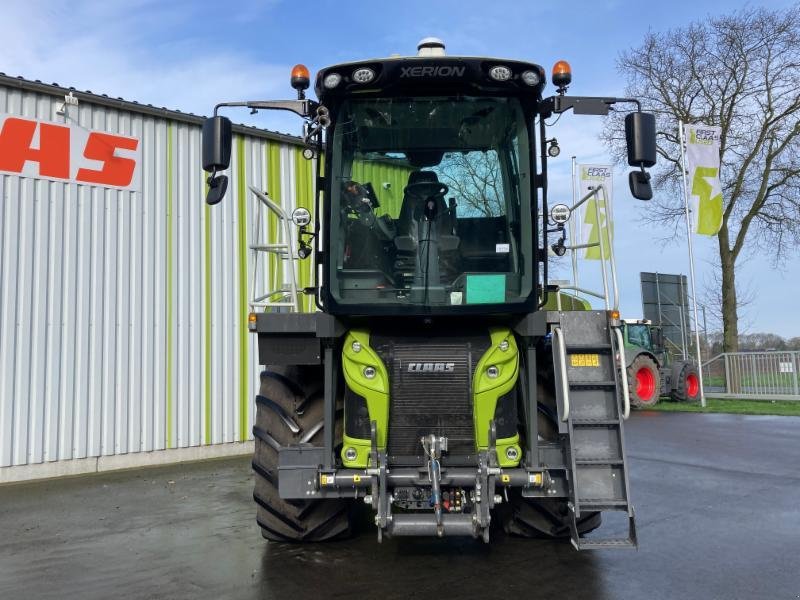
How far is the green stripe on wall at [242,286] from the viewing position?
1023 centimetres

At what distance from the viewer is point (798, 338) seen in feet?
89.0

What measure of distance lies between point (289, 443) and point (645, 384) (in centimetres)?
1474

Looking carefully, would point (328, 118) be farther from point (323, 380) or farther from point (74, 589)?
point (74, 589)

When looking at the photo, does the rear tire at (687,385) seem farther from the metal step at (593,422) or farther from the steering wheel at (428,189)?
the steering wheel at (428,189)

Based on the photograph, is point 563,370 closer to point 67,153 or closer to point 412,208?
point 412,208

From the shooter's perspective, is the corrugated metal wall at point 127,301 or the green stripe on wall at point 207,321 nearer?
the corrugated metal wall at point 127,301

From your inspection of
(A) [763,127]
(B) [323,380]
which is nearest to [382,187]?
(B) [323,380]

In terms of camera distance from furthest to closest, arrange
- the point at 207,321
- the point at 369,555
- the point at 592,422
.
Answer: the point at 207,321 < the point at 369,555 < the point at 592,422

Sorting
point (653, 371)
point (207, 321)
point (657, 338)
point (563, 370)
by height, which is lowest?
point (653, 371)

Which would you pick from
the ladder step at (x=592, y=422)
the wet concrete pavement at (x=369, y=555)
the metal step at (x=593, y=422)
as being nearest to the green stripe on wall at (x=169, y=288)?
the wet concrete pavement at (x=369, y=555)

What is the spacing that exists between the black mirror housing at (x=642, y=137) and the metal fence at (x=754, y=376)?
16027 mm

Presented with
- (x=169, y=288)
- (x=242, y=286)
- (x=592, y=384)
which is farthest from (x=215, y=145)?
(x=242, y=286)

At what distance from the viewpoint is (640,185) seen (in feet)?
14.8

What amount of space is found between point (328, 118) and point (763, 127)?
80.3ft
